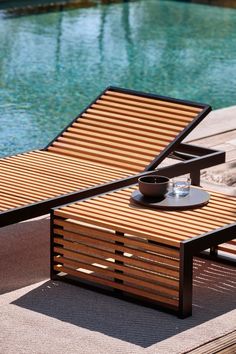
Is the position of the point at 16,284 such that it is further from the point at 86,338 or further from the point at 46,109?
the point at 46,109

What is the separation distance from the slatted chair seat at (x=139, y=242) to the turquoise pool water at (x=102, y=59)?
14.6 feet

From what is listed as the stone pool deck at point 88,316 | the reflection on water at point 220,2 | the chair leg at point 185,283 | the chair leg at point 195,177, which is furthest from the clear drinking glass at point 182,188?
the reflection on water at point 220,2

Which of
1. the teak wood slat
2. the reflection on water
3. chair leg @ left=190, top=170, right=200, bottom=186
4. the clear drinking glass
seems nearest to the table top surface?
the clear drinking glass

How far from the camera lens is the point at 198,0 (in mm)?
20391

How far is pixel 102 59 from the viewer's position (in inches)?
610

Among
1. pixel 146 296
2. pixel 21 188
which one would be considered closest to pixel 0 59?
pixel 21 188

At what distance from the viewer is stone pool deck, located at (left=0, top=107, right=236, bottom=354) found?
5.29 meters

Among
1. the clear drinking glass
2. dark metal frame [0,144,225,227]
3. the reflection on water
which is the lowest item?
the reflection on water

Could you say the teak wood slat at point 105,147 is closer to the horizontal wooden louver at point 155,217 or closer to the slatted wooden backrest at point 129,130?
the slatted wooden backrest at point 129,130

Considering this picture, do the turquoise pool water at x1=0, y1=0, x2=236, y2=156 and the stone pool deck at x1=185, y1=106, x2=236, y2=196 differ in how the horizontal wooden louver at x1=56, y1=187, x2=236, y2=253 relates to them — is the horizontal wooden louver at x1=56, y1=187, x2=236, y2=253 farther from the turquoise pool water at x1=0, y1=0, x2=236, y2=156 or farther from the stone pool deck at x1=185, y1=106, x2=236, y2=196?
the turquoise pool water at x1=0, y1=0, x2=236, y2=156

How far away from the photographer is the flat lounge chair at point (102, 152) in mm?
6773

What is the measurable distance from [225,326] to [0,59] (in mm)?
10276

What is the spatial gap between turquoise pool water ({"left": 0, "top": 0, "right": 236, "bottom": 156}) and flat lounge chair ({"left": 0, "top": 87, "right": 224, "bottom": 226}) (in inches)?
99.8

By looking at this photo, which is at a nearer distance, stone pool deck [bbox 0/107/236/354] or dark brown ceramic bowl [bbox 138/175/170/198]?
stone pool deck [bbox 0/107/236/354]
